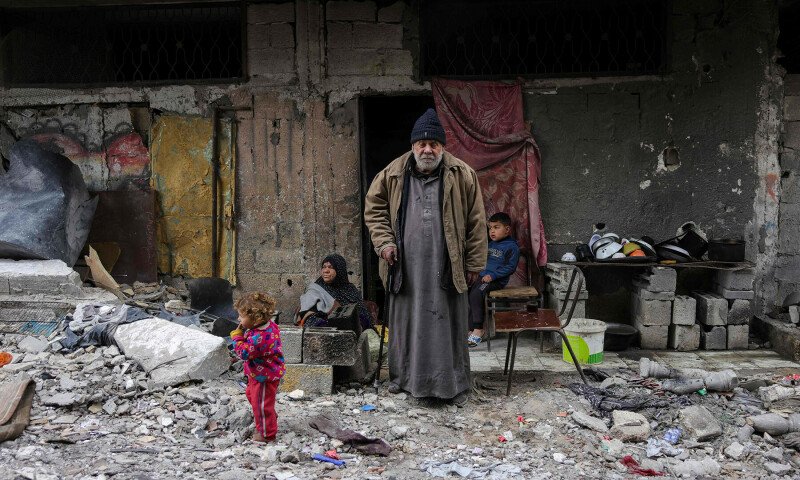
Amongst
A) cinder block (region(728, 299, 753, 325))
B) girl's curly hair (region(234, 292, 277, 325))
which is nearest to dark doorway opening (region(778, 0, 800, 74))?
cinder block (region(728, 299, 753, 325))

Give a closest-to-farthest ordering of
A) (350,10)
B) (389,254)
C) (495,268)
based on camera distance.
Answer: (389,254)
(495,268)
(350,10)

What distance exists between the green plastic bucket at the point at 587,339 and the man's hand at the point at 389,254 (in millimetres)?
2013

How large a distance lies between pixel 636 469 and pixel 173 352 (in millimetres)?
3357

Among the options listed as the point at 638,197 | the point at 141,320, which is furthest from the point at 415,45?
the point at 141,320

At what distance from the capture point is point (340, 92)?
7.38 m

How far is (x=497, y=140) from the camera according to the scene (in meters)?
7.20

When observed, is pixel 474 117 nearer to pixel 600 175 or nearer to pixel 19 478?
pixel 600 175

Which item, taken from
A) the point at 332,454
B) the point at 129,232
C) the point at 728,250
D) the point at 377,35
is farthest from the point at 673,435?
the point at 129,232

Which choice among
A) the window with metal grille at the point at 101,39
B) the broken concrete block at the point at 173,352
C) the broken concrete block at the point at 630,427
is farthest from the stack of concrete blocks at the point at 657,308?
the window with metal grille at the point at 101,39

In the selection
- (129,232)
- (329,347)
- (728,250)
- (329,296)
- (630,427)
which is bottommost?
(630,427)

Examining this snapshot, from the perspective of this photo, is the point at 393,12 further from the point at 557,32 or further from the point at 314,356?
the point at 314,356

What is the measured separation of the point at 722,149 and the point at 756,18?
4.51 feet

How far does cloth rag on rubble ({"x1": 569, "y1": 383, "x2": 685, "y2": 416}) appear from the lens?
16.0ft

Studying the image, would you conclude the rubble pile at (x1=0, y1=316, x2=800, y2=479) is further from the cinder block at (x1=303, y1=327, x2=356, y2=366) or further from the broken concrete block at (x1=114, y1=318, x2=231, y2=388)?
the cinder block at (x1=303, y1=327, x2=356, y2=366)
